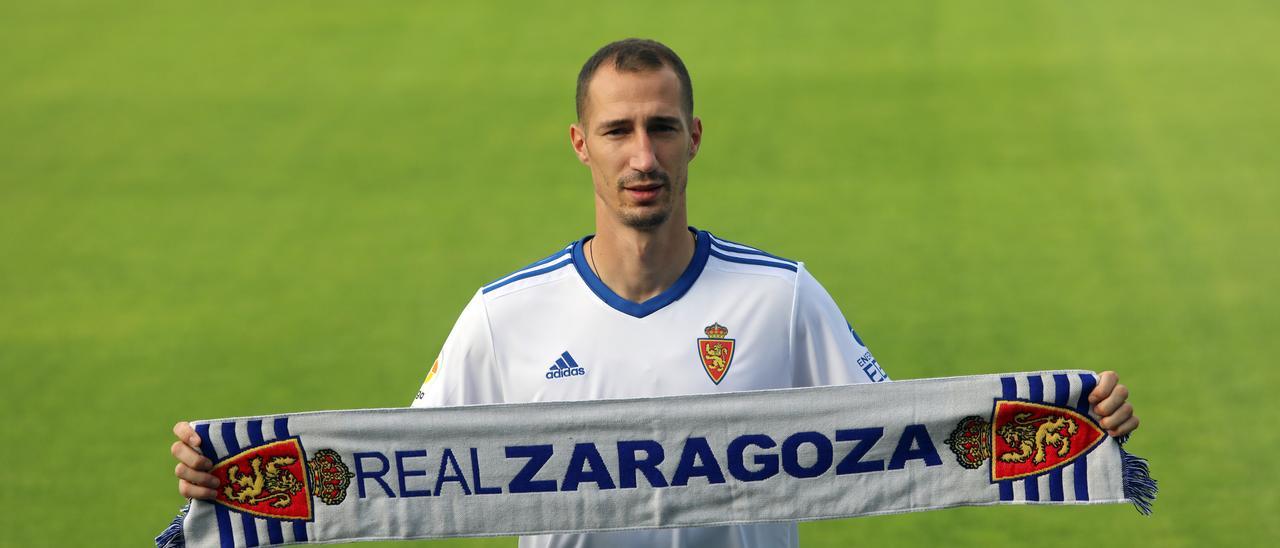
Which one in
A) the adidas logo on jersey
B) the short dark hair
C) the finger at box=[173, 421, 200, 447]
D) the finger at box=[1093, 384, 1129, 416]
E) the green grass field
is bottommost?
the finger at box=[173, 421, 200, 447]

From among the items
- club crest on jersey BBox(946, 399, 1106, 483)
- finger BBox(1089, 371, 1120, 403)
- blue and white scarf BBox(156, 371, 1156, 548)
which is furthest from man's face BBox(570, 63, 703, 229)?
finger BBox(1089, 371, 1120, 403)

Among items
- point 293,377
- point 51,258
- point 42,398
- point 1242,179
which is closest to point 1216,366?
point 1242,179

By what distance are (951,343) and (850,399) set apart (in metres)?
4.00

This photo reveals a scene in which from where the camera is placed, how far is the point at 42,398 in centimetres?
732

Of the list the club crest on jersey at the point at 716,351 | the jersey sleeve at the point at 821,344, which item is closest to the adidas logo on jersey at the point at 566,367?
the club crest on jersey at the point at 716,351

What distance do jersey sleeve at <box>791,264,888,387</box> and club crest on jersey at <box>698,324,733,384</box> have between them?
17 cm

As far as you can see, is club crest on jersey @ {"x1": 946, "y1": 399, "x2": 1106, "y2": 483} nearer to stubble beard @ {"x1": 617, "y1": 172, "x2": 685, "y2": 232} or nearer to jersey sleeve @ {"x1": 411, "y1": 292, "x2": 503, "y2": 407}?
stubble beard @ {"x1": 617, "y1": 172, "x2": 685, "y2": 232}

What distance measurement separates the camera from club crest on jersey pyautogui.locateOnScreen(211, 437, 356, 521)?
3531mm

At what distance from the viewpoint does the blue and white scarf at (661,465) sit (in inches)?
139

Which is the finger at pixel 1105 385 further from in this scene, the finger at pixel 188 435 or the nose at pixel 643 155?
the finger at pixel 188 435

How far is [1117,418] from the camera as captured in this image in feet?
11.3

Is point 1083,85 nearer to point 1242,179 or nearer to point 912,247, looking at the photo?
point 1242,179

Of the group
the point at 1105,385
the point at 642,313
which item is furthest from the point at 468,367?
the point at 1105,385

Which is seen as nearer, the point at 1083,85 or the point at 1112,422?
the point at 1112,422
